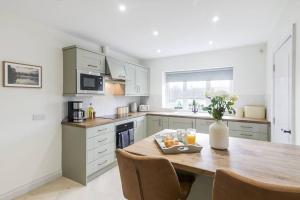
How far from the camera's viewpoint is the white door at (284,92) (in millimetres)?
1787

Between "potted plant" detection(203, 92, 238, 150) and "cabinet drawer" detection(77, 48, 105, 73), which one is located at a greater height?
"cabinet drawer" detection(77, 48, 105, 73)

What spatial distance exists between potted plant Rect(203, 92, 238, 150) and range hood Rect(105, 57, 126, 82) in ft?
7.57

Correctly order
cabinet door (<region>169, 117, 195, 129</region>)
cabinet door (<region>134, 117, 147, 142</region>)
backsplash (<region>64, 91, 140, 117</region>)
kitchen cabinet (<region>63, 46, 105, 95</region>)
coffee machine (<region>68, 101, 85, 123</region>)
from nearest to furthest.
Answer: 1. kitchen cabinet (<region>63, 46, 105, 95</region>)
2. coffee machine (<region>68, 101, 85, 123</region>)
3. backsplash (<region>64, 91, 140, 117</region>)
4. cabinet door (<region>169, 117, 195, 129</region>)
5. cabinet door (<region>134, 117, 147, 142</region>)

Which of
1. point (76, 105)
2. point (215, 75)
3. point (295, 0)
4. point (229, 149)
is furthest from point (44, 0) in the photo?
point (215, 75)

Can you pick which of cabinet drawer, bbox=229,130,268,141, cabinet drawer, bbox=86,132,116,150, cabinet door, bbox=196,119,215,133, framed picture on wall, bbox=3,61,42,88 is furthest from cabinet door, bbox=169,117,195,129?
framed picture on wall, bbox=3,61,42,88

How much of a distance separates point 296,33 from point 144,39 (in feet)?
7.37

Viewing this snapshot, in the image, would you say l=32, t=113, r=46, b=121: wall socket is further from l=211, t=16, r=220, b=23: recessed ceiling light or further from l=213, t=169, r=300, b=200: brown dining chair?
l=211, t=16, r=220, b=23: recessed ceiling light

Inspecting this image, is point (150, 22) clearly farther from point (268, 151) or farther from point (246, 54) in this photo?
point (246, 54)

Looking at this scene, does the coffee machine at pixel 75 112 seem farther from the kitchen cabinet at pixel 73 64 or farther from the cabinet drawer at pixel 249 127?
the cabinet drawer at pixel 249 127

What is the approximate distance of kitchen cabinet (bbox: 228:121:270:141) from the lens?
2917mm

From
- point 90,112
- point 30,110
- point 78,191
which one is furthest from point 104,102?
point 78,191

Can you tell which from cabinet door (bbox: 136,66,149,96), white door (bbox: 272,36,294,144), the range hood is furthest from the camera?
cabinet door (bbox: 136,66,149,96)

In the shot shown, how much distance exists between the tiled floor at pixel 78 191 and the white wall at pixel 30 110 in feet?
A: 0.59

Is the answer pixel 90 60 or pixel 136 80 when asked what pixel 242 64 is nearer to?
pixel 136 80
